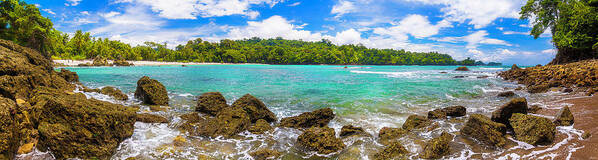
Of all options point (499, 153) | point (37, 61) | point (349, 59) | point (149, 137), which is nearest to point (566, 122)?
point (499, 153)

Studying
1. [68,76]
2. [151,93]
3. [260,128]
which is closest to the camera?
[260,128]

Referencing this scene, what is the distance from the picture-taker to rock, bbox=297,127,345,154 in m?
5.38

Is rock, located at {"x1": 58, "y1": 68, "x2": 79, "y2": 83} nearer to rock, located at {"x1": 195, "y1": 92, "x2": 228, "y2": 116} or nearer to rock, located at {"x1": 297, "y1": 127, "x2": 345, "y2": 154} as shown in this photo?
rock, located at {"x1": 195, "y1": 92, "x2": 228, "y2": 116}

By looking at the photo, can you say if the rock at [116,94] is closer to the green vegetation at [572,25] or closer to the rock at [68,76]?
the rock at [68,76]

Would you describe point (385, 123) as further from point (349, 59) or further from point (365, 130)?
point (349, 59)

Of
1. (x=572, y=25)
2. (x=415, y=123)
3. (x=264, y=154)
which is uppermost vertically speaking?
(x=572, y=25)

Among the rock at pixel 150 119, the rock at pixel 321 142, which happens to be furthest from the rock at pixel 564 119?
the rock at pixel 150 119

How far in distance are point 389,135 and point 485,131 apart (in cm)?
215

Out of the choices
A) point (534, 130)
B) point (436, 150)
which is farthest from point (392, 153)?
point (534, 130)

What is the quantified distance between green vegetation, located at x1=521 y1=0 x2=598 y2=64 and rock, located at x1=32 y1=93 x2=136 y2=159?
3177 cm

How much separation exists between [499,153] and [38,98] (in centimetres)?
1083

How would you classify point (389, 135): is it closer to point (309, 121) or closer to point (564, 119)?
point (309, 121)

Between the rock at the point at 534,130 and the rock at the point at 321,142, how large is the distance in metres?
4.18

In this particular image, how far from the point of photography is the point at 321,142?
5.46 meters
